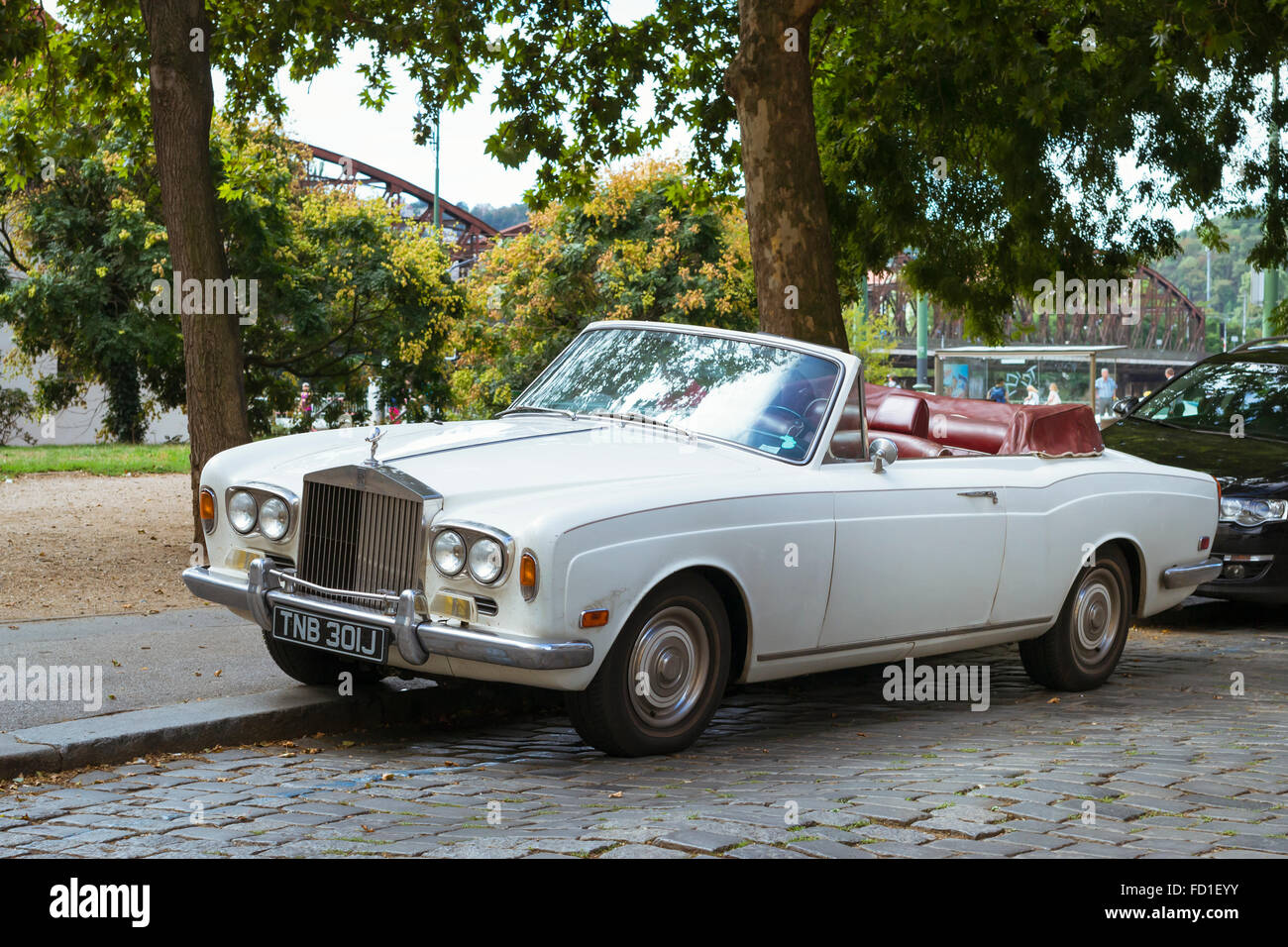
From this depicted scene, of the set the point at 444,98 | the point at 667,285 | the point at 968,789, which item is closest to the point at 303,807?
the point at 968,789

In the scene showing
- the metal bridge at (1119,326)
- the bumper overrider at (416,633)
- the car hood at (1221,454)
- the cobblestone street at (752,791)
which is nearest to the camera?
the cobblestone street at (752,791)

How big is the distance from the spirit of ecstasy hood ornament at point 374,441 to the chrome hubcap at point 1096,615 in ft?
11.8

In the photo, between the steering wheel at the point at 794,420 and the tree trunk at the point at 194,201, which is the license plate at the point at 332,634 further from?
the tree trunk at the point at 194,201

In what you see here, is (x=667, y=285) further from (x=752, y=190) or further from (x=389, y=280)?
(x=752, y=190)

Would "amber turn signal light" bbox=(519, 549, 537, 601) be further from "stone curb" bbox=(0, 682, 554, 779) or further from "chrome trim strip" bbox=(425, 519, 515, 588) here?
"stone curb" bbox=(0, 682, 554, 779)

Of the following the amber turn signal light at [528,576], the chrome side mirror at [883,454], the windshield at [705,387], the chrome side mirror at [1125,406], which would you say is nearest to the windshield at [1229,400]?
the chrome side mirror at [1125,406]

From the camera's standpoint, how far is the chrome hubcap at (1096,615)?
24.2 ft

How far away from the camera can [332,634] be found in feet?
18.0

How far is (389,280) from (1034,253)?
15.0 m

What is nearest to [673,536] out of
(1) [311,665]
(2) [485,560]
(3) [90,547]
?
(2) [485,560]

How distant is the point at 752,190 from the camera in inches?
413

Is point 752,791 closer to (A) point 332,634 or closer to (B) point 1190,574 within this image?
(A) point 332,634

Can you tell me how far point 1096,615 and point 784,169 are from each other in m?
4.31

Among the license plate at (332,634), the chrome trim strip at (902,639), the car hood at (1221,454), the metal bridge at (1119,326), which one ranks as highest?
the metal bridge at (1119,326)
